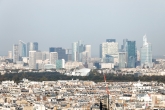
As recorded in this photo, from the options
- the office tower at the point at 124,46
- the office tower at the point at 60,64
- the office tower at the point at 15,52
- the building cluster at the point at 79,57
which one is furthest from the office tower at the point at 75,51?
the office tower at the point at 60,64

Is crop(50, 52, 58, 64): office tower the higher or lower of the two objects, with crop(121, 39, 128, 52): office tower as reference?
lower

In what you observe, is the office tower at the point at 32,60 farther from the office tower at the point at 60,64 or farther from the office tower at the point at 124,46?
the office tower at the point at 124,46

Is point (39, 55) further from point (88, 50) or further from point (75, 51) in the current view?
point (88, 50)

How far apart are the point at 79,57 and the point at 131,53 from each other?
9.58m

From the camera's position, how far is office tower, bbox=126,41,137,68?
121 m

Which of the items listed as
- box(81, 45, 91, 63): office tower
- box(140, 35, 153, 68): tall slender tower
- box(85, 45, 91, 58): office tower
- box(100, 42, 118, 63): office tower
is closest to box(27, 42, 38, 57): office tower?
box(81, 45, 91, 63): office tower

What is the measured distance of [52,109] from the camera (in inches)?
1356

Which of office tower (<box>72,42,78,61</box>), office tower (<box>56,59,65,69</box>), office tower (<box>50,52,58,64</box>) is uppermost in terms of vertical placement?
office tower (<box>72,42,78,61</box>)

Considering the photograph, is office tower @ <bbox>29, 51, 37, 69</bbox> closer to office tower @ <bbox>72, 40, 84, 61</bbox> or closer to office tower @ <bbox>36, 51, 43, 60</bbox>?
office tower @ <bbox>36, 51, 43, 60</bbox>

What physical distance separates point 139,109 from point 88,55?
10287 cm

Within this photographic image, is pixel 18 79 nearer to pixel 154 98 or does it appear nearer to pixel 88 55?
pixel 154 98

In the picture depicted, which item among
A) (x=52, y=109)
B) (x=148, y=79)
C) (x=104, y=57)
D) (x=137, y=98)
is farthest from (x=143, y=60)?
(x=52, y=109)

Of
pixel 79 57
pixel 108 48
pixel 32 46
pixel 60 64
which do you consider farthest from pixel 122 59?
pixel 32 46

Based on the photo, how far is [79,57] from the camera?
134m
